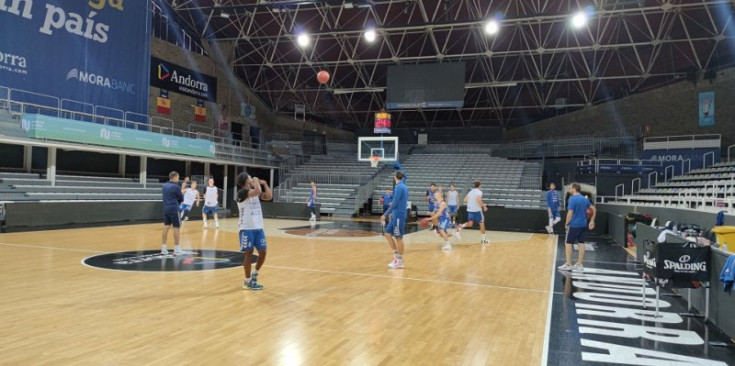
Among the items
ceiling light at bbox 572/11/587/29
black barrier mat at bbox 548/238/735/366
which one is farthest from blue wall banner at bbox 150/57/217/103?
black barrier mat at bbox 548/238/735/366

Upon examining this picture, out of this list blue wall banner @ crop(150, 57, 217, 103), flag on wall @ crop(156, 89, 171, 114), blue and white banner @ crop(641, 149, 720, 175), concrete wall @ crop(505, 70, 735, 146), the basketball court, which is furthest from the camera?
flag on wall @ crop(156, 89, 171, 114)

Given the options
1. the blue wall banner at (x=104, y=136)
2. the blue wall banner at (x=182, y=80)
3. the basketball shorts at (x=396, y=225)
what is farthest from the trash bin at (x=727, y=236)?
the blue wall banner at (x=182, y=80)

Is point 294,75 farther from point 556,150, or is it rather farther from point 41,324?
point 41,324

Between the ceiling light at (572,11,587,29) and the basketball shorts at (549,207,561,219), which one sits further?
the ceiling light at (572,11,587,29)

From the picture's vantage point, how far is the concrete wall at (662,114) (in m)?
22.6

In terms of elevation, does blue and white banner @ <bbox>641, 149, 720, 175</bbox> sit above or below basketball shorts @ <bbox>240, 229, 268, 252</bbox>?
Result: above

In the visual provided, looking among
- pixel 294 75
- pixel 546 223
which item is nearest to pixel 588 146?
pixel 546 223

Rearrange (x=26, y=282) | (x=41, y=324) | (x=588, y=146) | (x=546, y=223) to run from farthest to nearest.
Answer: (x=588, y=146), (x=546, y=223), (x=26, y=282), (x=41, y=324)

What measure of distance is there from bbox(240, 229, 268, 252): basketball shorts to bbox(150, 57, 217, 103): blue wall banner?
2052 centimetres

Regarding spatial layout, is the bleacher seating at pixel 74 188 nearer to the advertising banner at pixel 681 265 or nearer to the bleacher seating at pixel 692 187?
the advertising banner at pixel 681 265

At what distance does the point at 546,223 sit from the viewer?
60.6ft

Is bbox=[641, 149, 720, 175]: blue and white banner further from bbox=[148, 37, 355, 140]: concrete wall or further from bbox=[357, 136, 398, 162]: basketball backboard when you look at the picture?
bbox=[148, 37, 355, 140]: concrete wall

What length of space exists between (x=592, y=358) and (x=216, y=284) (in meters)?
4.91

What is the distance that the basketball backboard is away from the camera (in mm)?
26822
